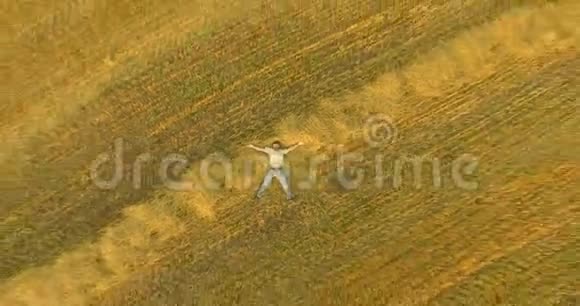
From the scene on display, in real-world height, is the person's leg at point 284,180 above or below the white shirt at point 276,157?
below

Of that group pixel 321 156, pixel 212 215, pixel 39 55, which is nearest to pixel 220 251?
pixel 212 215

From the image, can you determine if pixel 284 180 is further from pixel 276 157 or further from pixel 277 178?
pixel 276 157

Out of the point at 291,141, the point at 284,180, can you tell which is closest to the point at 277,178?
the point at 284,180

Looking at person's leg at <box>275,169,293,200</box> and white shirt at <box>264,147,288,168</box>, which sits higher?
white shirt at <box>264,147,288,168</box>

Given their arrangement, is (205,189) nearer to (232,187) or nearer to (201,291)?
(232,187)
